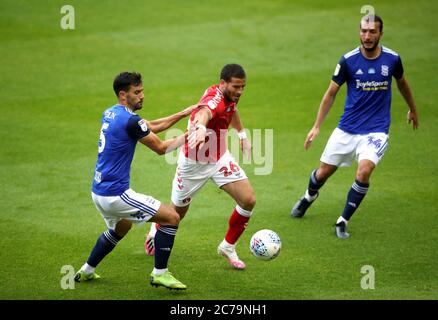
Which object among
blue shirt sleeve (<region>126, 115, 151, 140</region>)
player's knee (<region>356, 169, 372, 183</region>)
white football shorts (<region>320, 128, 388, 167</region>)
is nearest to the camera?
blue shirt sleeve (<region>126, 115, 151, 140</region>)

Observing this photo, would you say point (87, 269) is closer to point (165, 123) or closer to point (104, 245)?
point (104, 245)

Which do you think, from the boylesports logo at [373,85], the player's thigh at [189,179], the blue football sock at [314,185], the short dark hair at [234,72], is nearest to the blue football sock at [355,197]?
the blue football sock at [314,185]

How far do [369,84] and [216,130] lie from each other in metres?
Answer: 2.37

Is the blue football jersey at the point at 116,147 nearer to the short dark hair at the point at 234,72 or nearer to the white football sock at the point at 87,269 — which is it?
the white football sock at the point at 87,269

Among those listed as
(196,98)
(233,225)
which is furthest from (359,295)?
(196,98)

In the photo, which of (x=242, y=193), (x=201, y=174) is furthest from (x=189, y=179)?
(x=242, y=193)

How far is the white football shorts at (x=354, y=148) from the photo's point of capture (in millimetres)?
9508

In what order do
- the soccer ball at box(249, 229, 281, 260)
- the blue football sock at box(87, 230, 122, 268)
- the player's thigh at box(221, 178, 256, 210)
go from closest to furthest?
the blue football sock at box(87, 230, 122, 268)
the soccer ball at box(249, 229, 281, 260)
the player's thigh at box(221, 178, 256, 210)

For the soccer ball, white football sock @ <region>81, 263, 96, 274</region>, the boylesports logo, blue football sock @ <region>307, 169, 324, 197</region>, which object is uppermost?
the boylesports logo

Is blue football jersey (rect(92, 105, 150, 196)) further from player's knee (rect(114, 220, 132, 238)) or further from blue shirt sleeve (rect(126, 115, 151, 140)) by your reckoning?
player's knee (rect(114, 220, 132, 238))

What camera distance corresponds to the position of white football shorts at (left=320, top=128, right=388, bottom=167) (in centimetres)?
951

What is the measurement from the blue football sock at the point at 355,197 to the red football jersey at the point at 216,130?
6.43 ft

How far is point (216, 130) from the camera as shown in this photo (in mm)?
8648

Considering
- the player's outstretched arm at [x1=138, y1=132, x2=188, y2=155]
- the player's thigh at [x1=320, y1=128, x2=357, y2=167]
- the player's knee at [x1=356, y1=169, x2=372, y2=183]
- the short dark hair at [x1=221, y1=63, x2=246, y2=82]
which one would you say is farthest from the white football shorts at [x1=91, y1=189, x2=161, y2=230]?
the player's thigh at [x1=320, y1=128, x2=357, y2=167]
